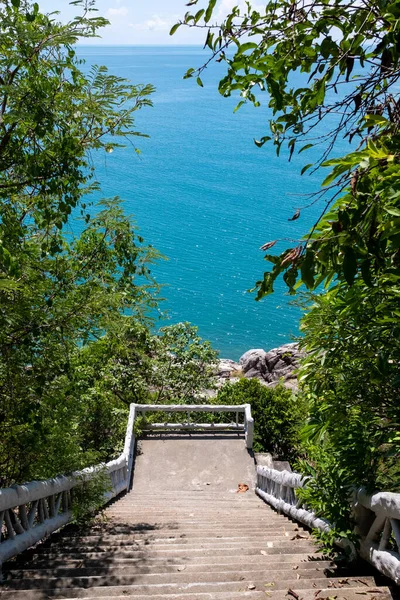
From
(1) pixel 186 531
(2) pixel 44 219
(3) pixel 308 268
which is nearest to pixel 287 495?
(1) pixel 186 531

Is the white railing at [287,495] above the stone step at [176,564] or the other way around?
above

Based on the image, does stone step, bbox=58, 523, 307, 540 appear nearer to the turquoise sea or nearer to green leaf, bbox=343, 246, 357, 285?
green leaf, bbox=343, 246, 357, 285

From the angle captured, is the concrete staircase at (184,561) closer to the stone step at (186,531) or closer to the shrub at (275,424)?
the stone step at (186,531)

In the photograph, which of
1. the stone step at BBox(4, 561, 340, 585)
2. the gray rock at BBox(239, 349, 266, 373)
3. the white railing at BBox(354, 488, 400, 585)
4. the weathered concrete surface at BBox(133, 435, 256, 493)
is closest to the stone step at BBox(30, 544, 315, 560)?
the stone step at BBox(4, 561, 340, 585)

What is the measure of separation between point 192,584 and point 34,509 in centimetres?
199

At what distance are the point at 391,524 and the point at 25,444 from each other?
3.78 m

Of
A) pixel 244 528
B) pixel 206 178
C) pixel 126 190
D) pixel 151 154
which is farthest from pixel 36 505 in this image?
pixel 151 154

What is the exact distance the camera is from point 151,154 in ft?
235

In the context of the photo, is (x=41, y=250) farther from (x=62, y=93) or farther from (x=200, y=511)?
(x=200, y=511)

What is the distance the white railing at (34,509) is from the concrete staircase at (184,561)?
158 millimetres

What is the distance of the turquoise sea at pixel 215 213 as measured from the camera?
37344mm

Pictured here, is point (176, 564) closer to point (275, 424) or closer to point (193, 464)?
point (193, 464)

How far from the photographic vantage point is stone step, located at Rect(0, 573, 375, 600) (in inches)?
153

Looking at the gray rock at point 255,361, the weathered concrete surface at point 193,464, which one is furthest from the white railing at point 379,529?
the gray rock at point 255,361
